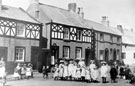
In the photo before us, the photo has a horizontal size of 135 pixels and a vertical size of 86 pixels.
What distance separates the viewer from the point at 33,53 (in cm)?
1805

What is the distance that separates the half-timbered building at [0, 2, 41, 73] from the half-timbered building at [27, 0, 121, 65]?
1666 mm

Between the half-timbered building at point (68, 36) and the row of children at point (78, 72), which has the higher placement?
the half-timbered building at point (68, 36)

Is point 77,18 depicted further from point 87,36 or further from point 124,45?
point 124,45

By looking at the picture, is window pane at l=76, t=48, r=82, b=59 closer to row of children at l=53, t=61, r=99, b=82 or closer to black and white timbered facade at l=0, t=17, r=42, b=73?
black and white timbered facade at l=0, t=17, r=42, b=73

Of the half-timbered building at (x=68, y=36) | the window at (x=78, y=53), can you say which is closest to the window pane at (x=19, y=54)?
the half-timbered building at (x=68, y=36)

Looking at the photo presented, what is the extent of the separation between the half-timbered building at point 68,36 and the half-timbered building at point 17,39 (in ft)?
5.47

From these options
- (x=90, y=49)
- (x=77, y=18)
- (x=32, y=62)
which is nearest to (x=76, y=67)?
(x=32, y=62)

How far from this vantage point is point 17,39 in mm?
16734

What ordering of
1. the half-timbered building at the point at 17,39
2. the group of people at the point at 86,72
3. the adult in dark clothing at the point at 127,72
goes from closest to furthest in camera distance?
the group of people at the point at 86,72
the adult in dark clothing at the point at 127,72
the half-timbered building at the point at 17,39

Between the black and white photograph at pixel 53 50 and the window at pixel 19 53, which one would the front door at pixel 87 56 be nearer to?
the black and white photograph at pixel 53 50

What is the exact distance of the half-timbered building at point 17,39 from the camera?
1579 centimetres

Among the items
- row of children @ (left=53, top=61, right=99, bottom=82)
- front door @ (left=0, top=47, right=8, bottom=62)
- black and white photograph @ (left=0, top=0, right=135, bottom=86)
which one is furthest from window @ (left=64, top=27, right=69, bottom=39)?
row of children @ (left=53, top=61, right=99, bottom=82)

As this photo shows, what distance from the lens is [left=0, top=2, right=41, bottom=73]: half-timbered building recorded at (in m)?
15.8

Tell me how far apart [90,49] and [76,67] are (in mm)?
11837
